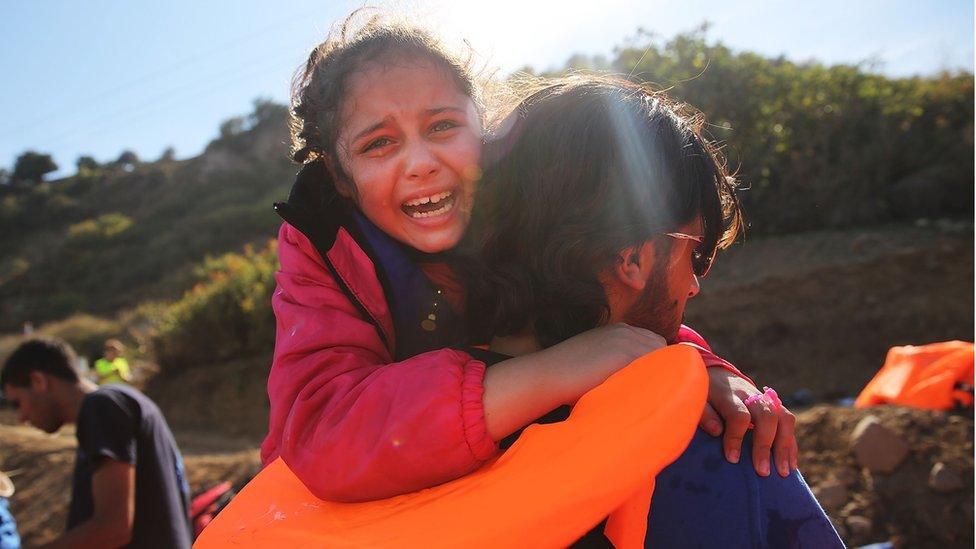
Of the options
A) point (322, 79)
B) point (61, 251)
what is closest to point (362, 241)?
point (322, 79)

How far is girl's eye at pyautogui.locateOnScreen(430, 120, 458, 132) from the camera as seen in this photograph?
1978mm

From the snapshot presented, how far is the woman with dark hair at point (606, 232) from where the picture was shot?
4.64ft

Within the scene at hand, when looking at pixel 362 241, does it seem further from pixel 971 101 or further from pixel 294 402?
pixel 971 101

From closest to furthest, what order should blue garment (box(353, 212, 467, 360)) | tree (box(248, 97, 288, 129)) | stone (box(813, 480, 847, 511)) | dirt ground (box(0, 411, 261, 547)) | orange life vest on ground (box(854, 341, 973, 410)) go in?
1. blue garment (box(353, 212, 467, 360))
2. stone (box(813, 480, 847, 511))
3. orange life vest on ground (box(854, 341, 973, 410))
4. dirt ground (box(0, 411, 261, 547))
5. tree (box(248, 97, 288, 129))

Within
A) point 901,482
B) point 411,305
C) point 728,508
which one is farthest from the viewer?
point 901,482

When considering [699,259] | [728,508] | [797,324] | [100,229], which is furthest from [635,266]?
[100,229]

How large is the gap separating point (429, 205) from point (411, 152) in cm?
15

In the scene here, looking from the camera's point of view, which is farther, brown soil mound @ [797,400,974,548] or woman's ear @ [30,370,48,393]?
brown soil mound @ [797,400,974,548]

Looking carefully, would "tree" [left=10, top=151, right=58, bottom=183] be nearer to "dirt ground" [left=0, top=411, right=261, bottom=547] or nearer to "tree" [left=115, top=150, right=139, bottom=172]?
"tree" [left=115, top=150, right=139, bottom=172]

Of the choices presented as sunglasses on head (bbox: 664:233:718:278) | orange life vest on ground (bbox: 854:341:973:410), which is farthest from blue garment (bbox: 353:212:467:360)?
orange life vest on ground (bbox: 854:341:973:410)

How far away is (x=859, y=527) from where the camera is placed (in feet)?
15.9

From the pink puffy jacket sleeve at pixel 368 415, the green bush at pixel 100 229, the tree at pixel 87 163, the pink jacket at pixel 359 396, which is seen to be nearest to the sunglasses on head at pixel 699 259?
the pink jacket at pixel 359 396

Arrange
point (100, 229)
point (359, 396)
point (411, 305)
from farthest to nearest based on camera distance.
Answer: point (100, 229), point (411, 305), point (359, 396)

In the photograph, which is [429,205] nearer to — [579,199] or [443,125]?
[443,125]
